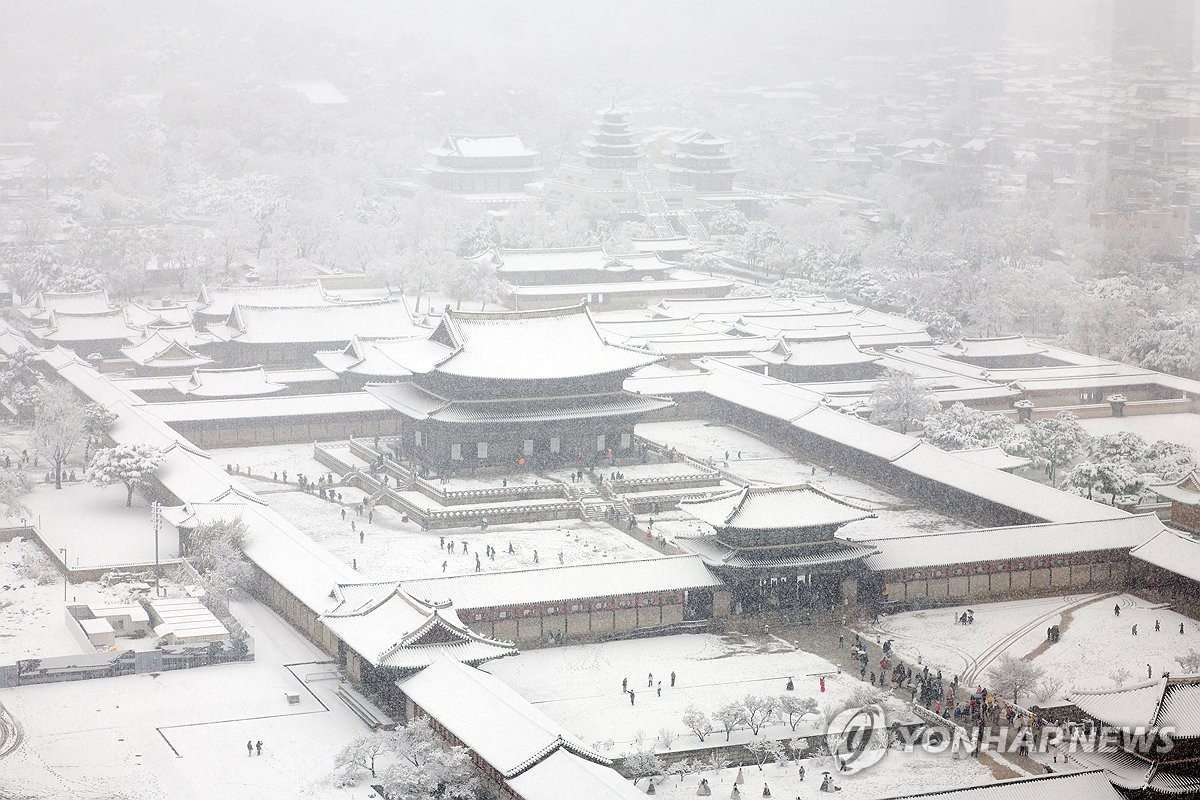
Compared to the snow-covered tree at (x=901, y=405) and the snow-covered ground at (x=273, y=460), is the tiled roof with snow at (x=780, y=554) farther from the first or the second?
the snow-covered tree at (x=901, y=405)

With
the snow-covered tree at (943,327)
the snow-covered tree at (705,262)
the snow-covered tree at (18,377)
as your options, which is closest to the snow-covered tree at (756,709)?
the snow-covered tree at (18,377)

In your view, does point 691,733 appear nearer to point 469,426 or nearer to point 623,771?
point 623,771

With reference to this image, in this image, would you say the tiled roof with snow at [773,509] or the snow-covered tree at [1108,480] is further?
the snow-covered tree at [1108,480]

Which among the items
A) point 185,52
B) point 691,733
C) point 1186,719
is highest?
point 185,52

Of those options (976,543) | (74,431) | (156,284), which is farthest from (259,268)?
(976,543)

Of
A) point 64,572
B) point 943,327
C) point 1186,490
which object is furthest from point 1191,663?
point 943,327

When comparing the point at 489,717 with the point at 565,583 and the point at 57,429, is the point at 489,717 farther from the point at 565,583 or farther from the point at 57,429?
the point at 57,429

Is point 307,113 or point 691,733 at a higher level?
point 307,113
